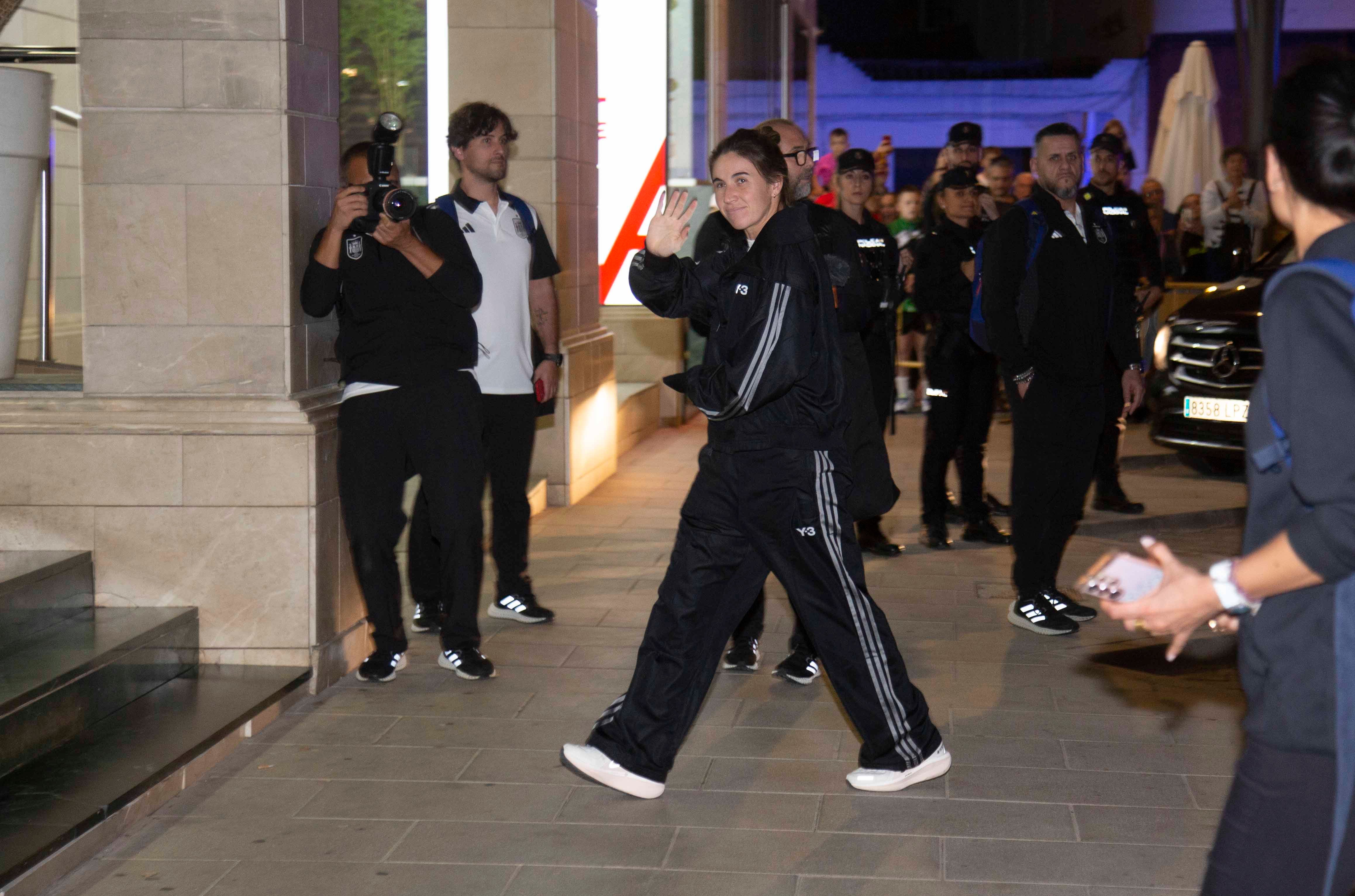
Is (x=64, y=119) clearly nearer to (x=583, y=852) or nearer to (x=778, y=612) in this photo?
(x=778, y=612)

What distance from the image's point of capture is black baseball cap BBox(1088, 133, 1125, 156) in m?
8.75

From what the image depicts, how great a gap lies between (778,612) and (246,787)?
9.51 feet

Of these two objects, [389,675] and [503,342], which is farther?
[503,342]

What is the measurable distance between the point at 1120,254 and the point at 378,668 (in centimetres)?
453

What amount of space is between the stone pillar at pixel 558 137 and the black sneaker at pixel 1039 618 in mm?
3346

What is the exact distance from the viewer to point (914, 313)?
12.6 metres

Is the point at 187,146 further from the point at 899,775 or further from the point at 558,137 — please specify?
the point at 558,137

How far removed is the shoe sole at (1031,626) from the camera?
627 cm

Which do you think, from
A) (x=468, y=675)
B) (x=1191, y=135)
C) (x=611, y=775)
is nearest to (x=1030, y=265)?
(x=468, y=675)

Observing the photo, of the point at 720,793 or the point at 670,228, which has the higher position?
the point at 670,228

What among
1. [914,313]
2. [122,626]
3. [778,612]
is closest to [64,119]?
[122,626]

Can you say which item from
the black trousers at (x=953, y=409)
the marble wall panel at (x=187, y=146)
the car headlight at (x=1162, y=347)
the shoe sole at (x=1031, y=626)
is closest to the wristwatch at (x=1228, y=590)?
the marble wall panel at (x=187, y=146)

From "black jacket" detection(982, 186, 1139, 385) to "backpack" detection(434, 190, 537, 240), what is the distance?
1934mm

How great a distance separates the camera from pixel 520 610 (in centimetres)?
646
